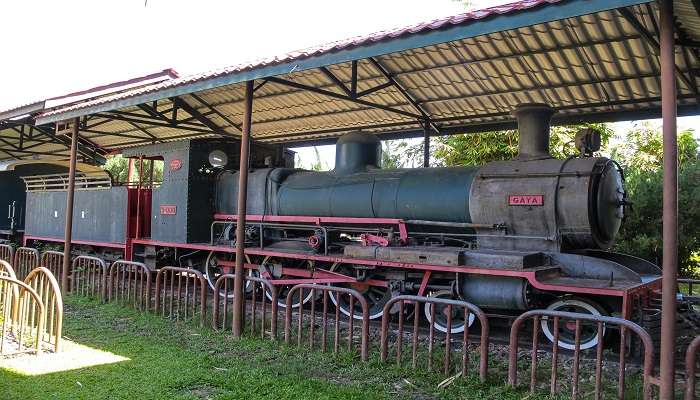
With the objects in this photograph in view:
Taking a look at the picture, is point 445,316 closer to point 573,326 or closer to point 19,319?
point 573,326

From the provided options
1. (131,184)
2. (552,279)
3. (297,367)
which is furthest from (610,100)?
(131,184)

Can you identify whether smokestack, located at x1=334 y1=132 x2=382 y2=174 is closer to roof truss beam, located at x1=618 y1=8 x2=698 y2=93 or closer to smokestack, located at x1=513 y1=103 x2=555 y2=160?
smokestack, located at x1=513 y1=103 x2=555 y2=160

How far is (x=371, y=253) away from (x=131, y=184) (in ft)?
21.5

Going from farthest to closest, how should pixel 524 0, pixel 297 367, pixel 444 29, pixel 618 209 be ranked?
pixel 618 209, pixel 297 367, pixel 444 29, pixel 524 0

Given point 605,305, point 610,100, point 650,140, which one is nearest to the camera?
point 605,305

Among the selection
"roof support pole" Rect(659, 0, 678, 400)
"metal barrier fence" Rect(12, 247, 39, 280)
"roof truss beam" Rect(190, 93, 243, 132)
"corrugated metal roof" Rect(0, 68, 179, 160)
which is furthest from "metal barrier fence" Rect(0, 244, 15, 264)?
"roof support pole" Rect(659, 0, 678, 400)

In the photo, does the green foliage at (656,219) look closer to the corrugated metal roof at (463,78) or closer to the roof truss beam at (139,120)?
the corrugated metal roof at (463,78)

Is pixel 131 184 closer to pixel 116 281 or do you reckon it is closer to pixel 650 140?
pixel 116 281

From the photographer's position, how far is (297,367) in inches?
202

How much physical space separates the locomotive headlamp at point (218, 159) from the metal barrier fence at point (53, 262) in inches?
120

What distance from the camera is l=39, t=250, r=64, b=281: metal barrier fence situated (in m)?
9.59

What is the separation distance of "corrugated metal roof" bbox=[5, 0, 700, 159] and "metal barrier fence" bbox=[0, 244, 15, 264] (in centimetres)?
317

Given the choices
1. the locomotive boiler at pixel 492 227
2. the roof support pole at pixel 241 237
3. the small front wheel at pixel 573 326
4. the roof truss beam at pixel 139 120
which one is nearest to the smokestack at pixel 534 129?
the locomotive boiler at pixel 492 227

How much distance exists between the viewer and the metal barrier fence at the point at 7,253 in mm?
10984
